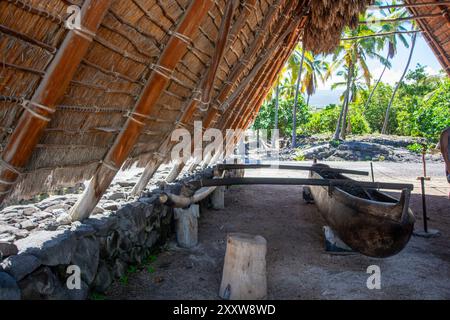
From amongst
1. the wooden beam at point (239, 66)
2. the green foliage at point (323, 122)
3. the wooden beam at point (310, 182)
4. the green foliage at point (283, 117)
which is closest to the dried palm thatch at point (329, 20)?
the wooden beam at point (239, 66)

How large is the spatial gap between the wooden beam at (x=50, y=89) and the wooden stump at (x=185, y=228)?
9.08 ft

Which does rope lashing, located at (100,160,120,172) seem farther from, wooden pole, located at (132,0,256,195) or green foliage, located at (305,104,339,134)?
green foliage, located at (305,104,339,134)

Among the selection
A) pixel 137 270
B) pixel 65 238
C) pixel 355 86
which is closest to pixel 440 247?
pixel 137 270

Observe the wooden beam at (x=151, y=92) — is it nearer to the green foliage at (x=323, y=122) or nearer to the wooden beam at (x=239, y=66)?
the wooden beam at (x=239, y=66)

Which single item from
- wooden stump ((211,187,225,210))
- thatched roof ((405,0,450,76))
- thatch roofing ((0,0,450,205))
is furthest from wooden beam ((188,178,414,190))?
thatched roof ((405,0,450,76))

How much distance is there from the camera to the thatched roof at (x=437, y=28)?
6.39 m

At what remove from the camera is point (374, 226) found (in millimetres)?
3533

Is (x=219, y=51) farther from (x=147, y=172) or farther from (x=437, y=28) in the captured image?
(x=437, y=28)

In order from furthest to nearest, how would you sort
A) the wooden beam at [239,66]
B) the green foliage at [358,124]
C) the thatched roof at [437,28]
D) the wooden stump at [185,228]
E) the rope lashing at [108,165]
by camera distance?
1. the green foliage at [358,124]
2. the thatched roof at [437,28]
3. the wooden beam at [239,66]
4. the wooden stump at [185,228]
5. the rope lashing at [108,165]

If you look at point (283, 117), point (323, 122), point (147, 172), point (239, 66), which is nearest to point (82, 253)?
point (147, 172)

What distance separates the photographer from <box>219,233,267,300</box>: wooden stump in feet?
10.0

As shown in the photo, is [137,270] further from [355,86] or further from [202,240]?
[355,86]

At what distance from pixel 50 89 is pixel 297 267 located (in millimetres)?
3260

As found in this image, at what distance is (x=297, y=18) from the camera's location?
5.78 meters
